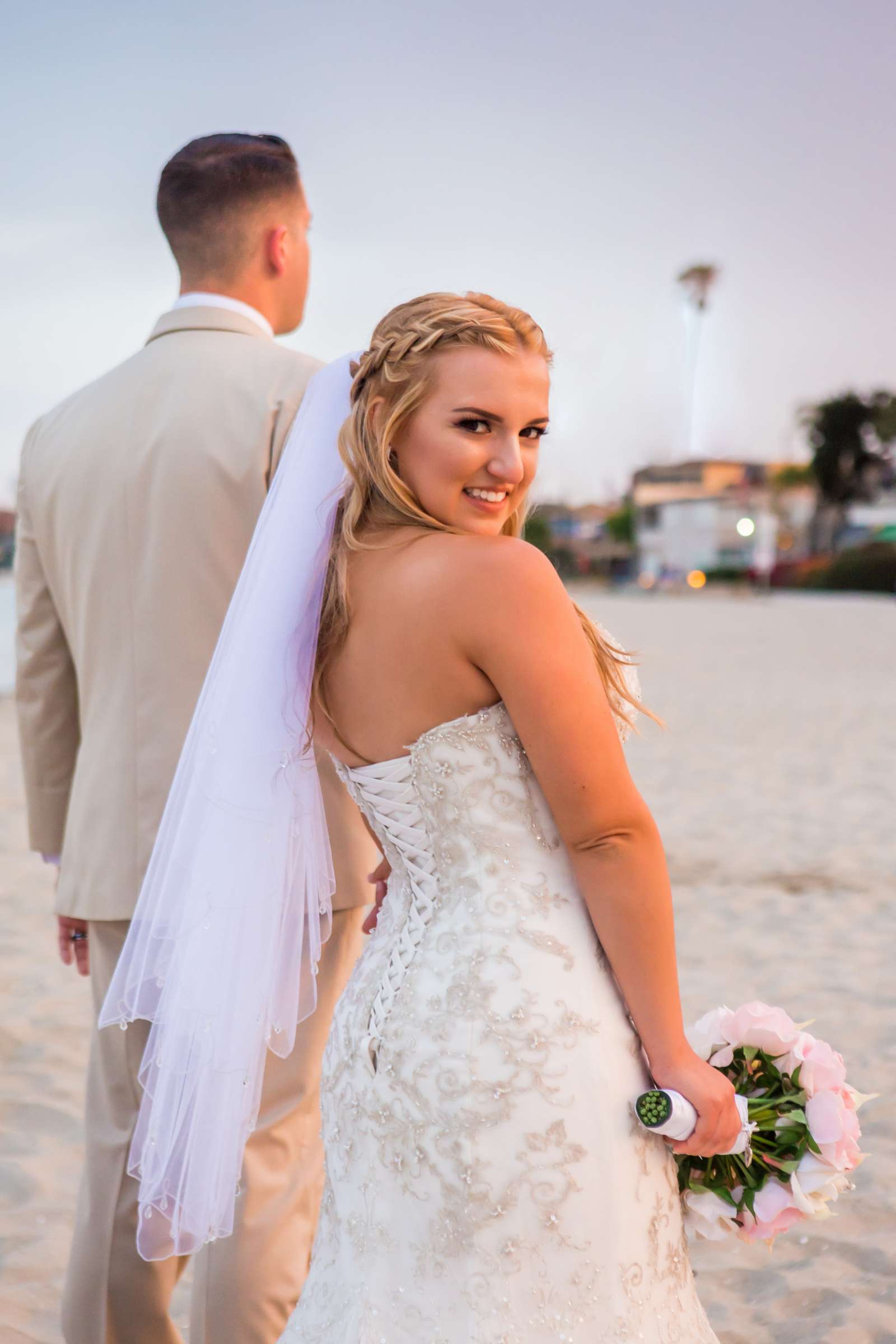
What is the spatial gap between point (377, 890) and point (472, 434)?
0.88 metres

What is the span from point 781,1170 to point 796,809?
803cm

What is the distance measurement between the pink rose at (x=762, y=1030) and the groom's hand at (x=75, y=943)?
1387mm

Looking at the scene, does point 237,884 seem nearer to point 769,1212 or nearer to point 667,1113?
point 667,1113

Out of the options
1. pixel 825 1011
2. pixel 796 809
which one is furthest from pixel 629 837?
pixel 796 809

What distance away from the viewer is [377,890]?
7.31 ft

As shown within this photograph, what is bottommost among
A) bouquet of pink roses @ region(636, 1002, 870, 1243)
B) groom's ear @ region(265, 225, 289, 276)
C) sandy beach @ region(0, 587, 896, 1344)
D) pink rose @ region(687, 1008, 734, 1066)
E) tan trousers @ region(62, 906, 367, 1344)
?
sandy beach @ region(0, 587, 896, 1344)

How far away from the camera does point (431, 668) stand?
5.51ft

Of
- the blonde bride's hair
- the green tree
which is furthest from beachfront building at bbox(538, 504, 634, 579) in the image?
the blonde bride's hair

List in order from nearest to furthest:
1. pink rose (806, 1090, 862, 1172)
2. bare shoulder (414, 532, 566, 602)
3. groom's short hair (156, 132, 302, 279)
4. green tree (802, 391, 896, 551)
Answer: bare shoulder (414, 532, 566, 602)
pink rose (806, 1090, 862, 1172)
groom's short hair (156, 132, 302, 279)
green tree (802, 391, 896, 551)

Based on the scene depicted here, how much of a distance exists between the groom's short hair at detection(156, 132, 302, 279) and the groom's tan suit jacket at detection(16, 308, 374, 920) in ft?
0.38

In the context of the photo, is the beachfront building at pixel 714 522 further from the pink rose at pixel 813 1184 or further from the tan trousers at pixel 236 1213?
the pink rose at pixel 813 1184

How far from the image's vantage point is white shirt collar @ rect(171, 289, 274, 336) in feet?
8.28

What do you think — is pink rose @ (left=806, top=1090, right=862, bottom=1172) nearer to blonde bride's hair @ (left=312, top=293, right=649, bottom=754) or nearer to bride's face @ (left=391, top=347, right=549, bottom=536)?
blonde bride's hair @ (left=312, top=293, right=649, bottom=754)

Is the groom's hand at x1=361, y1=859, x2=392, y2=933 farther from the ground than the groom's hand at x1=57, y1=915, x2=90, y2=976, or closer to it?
farther from the ground
